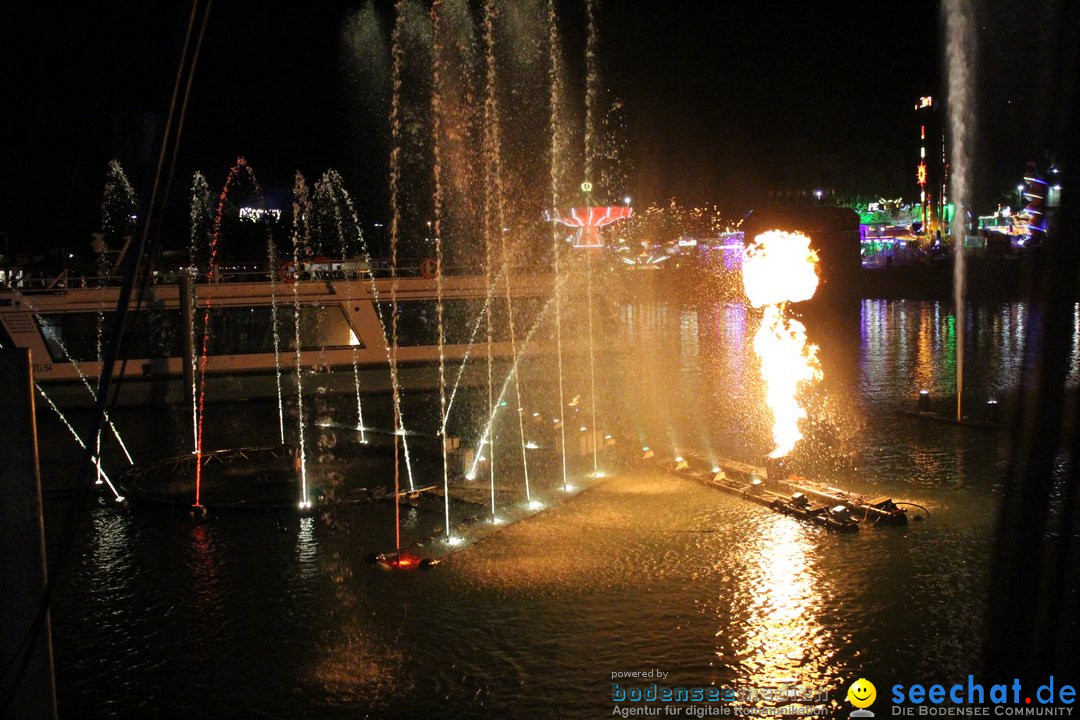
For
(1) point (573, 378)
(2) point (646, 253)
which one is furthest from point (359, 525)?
(2) point (646, 253)

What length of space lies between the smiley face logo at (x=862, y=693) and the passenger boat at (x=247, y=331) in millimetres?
17519

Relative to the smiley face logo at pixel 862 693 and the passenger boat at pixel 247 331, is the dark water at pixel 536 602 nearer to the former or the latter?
the smiley face logo at pixel 862 693

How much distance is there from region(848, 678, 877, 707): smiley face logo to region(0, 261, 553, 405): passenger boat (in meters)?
17.5

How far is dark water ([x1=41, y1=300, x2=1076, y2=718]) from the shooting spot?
6.59 m

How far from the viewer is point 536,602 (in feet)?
26.3

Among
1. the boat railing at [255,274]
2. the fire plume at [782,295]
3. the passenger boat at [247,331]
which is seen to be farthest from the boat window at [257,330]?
the fire plume at [782,295]

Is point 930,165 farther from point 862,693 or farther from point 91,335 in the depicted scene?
point 862,693

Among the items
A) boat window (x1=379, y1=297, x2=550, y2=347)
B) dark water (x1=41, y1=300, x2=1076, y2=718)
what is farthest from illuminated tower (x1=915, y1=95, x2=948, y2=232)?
dark water (x1=41, y1=300, x2=1076, y2=718)

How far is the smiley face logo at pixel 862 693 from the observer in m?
6.16

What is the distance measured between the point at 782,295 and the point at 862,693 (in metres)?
7.88

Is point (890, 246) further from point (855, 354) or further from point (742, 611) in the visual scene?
point (742, 611)

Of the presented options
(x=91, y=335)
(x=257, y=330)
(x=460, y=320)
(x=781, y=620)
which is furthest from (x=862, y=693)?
(x=460, y=320)

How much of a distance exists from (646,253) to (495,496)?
3575 inches

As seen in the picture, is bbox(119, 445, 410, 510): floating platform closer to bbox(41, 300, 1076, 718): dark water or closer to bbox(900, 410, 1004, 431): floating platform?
bbox(41, 300, 1076, 718): dark water
